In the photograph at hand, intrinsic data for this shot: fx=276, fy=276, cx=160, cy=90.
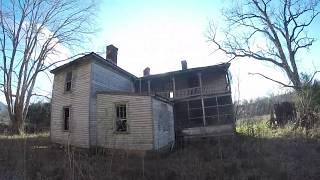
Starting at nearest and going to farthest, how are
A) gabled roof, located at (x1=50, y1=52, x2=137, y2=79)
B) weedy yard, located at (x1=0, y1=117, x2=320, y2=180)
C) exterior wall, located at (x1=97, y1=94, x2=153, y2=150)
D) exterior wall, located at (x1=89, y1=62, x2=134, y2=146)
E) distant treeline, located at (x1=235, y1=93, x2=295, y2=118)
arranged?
weedy yard, located at (x1=0, y1=117, x2=320, y2=180) → exterior wall, located at (x1=97, y1=94, x2=153, y2=150) → exterior wall, located at (x1=89, y1=62, x2=134, y2=146) → gabled roof, located at (x1=50, y1=52, x2=137, y2=79) → distant treeline, located at (x1=235, y1=93, x2=295, y2=118)

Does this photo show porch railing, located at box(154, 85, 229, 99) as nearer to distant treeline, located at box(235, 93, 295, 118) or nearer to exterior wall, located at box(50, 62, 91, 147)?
distant treeline, located at box(235, 93, 295, 118)

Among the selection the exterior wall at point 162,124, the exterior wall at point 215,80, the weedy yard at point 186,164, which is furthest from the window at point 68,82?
the exterior wall at point 215,80

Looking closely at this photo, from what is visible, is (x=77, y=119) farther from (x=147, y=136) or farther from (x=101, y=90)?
(x=147, y=136)

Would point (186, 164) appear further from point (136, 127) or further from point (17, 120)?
point (17, 120)

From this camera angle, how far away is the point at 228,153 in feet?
50.3

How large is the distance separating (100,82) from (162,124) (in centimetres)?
527

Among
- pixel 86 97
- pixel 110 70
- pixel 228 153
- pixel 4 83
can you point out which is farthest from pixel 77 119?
pixel 4 83

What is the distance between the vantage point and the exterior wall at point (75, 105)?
18.1m

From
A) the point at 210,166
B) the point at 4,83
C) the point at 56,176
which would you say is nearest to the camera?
the point at 56,176

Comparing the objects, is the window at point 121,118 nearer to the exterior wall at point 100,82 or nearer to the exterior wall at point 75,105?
the exterior wall at point 100,82

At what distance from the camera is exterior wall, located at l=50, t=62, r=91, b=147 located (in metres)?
18.1

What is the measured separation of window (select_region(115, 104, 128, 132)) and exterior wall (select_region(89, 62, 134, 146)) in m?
1.74

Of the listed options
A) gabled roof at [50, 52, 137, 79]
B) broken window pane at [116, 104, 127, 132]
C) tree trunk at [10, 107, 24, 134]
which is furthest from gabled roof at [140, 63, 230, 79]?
tree trunk at [10, 107, 24, 134]

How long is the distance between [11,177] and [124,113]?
30.2ft
